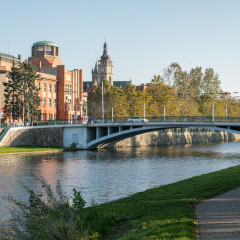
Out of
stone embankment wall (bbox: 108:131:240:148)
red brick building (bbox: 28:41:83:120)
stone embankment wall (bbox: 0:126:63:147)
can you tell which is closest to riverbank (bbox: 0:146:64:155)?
stone embankment wall (bbox: 0:126:63:147)

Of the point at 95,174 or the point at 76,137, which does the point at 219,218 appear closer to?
the point at 95,174

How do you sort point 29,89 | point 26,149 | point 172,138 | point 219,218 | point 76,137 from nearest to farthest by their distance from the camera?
point 219,218, point 26,149, point 76,137, point 29,89, point 172,138

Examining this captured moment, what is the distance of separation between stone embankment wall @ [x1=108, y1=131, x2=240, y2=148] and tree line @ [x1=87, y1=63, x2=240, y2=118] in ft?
15.6

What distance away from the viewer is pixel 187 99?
113750 millimetres

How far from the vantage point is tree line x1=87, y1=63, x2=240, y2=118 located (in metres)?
98.1

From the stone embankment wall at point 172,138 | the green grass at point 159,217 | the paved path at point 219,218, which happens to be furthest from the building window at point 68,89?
the paved path at point 219,218

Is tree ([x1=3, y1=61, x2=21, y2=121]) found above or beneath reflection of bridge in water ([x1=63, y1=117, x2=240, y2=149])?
above

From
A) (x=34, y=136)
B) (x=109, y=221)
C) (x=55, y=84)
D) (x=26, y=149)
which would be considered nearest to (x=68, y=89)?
(x=55, y=84)

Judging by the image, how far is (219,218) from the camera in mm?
14703

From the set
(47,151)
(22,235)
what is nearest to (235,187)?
(22,235)

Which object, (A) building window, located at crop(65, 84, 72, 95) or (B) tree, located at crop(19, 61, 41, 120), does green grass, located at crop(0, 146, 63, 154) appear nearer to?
(B) tree, located at crop(19, 61, 41, 120)

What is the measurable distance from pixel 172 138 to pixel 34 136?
125 ft

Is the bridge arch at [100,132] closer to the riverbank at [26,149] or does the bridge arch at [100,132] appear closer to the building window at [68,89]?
the riverbank at [26,149]

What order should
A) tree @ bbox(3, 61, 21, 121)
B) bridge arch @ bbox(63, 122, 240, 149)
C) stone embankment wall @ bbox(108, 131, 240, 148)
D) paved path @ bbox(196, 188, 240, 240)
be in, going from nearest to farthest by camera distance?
paved path @ bbox(196, 188, 240, 240), bridge arch @ bbox(63, 122, 240, 149), tree @ bbox(3, 61, 21, 121), stone embankment wall @ bbox(108, 131, 240, 148)
